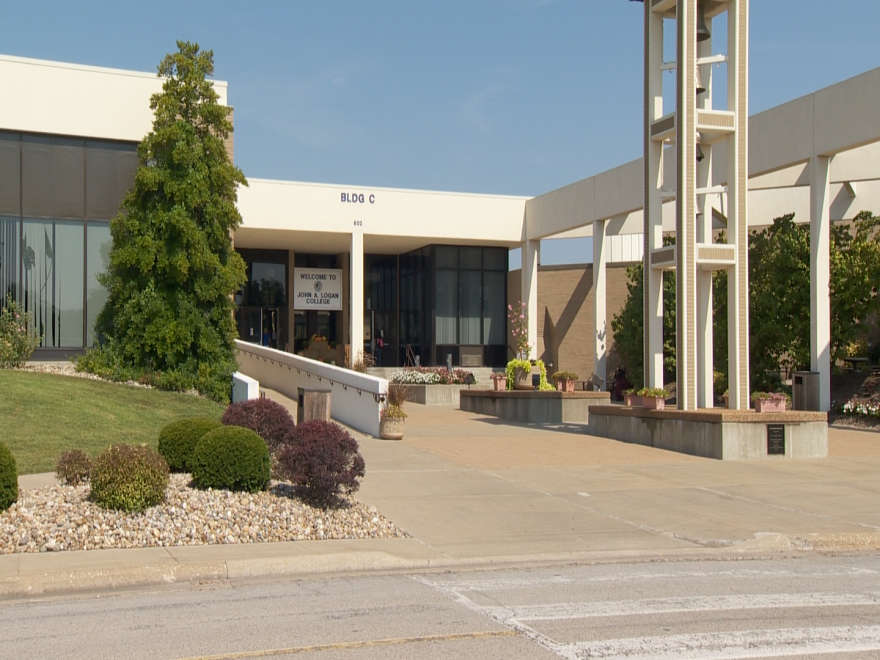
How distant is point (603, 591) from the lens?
8.14 m

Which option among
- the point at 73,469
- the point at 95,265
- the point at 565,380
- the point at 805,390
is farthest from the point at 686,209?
the point at 95,265

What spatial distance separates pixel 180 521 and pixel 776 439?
38.2 feet

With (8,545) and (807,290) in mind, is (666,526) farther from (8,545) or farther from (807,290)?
(807,290)

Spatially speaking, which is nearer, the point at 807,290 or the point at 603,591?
the point at 603,591

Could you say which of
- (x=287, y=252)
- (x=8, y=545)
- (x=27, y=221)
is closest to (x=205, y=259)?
(x=27, y=221)

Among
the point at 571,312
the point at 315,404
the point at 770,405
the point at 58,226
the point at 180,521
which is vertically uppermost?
the point at 58,226

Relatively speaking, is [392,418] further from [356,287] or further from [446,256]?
[446,256]

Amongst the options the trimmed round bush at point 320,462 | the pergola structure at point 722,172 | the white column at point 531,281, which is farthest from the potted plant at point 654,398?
the white column at point 531,281

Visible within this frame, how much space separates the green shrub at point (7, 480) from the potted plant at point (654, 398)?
1298 centimetres

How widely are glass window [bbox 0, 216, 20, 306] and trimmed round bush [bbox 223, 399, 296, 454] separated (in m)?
11.8

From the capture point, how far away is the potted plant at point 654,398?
63.5 ft

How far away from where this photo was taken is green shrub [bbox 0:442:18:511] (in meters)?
9.92

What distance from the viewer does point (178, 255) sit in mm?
21938

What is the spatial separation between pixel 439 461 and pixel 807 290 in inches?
569
